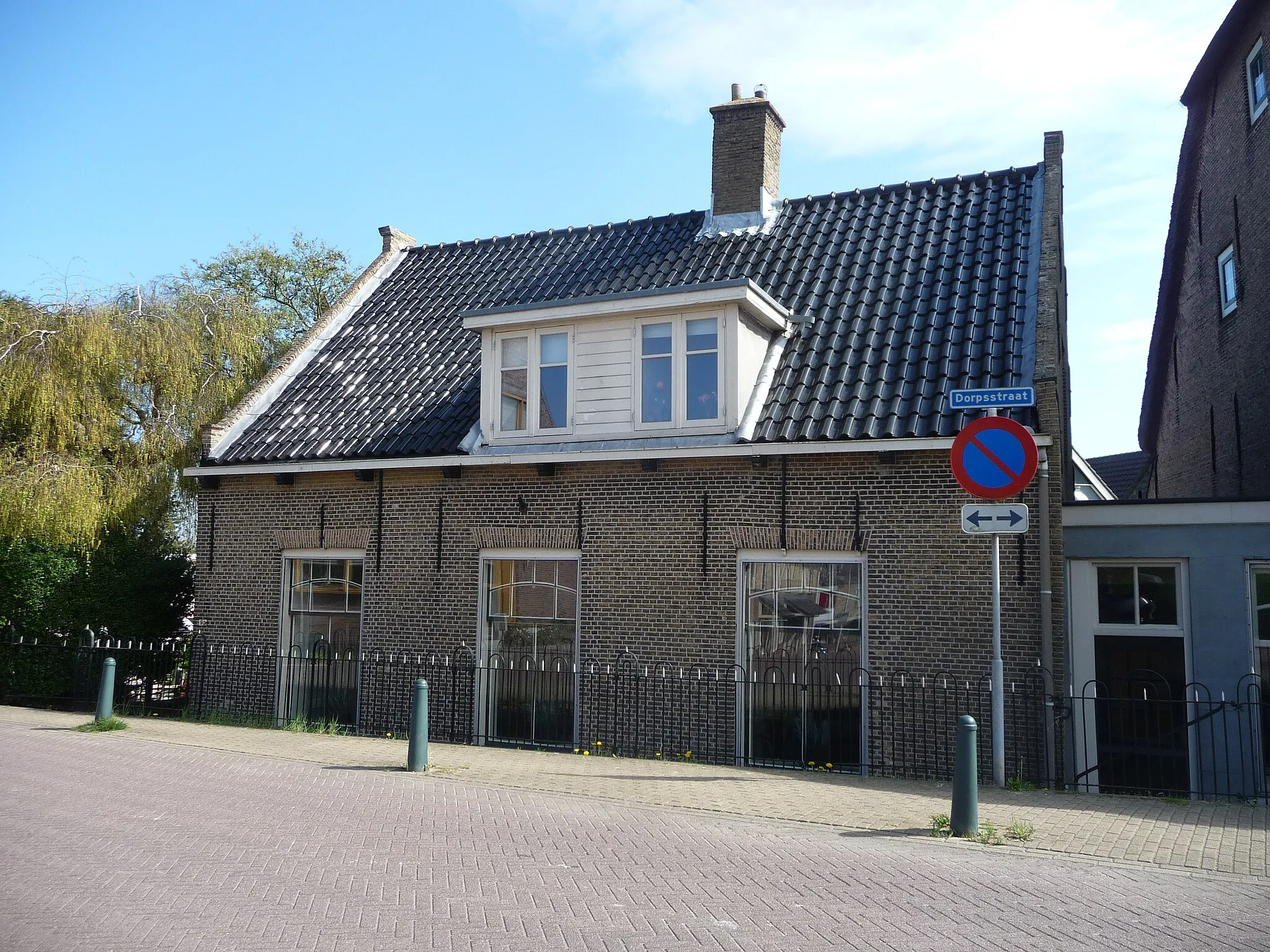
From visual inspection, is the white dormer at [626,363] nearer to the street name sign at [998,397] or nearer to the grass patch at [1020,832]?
the street name sign at [998,397]

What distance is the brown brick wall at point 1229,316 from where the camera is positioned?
16.4 m

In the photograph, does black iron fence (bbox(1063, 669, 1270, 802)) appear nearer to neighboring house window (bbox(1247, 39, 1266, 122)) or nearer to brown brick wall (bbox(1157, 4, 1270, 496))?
brown brick wall (bbox(1157, 4, 1270, 496))

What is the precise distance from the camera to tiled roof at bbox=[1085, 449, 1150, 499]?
88.8ft

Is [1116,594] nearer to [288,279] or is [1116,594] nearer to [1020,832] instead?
[1020,832]

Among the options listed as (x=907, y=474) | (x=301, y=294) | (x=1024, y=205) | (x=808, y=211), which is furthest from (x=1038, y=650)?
(x=301, y=294)

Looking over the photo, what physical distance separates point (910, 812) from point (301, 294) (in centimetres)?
2860

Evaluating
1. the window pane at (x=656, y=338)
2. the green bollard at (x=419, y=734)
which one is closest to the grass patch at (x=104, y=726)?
the green bollard at (x=419, y=734)

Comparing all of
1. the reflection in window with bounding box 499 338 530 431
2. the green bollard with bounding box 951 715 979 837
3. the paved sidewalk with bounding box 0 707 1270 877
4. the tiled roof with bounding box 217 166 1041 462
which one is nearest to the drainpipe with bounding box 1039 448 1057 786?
the paved sidewalk with bounding box 0 707 1270 877

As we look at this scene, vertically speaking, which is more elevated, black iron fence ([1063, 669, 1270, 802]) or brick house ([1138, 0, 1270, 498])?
brick house ([1138, 0, 1270, 498])

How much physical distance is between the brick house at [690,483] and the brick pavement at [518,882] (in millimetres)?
3747

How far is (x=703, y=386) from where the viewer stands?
42.7 ft

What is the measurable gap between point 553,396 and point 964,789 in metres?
7.71

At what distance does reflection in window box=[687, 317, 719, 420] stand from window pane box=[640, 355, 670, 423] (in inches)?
11.4

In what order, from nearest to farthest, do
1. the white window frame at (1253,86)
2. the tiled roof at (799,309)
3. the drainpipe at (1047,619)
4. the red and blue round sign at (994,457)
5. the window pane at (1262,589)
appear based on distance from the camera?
the red and blue round sign at (994,457)
the drainpipe at (1047,619)
the window pane at (1262,589)
the tiled roof at (799,309)
the white window frame at (1253,86)
